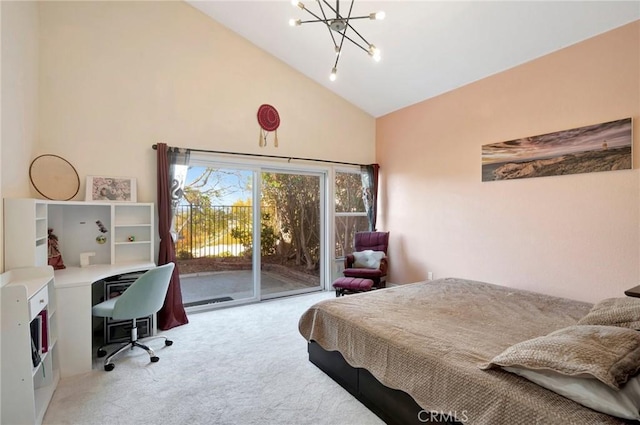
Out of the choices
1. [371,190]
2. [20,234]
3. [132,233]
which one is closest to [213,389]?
[20,234]

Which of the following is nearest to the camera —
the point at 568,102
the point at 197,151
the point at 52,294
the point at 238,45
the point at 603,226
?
the point at 52,294

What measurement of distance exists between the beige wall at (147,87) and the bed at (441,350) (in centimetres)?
270

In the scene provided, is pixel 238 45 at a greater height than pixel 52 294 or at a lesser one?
greater

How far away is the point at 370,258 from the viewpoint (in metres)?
4.50

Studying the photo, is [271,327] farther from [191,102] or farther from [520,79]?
[520,79]

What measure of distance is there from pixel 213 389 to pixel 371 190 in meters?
3.75

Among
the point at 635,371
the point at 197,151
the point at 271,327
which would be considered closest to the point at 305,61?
the point at 197,151

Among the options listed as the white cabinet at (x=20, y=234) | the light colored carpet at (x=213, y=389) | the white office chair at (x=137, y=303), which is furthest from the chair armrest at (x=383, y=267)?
the white cabinet at (x=20, y=234)

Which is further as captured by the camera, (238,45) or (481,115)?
(238,45)

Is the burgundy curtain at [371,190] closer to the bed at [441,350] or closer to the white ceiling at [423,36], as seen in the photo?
the white ceiling at [423,36]

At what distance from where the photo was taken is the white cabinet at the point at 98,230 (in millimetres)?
2954

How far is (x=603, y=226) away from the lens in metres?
2.88

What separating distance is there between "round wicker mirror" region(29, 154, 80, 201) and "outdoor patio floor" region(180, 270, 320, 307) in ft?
5.13

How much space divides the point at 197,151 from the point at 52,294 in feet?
6.71
